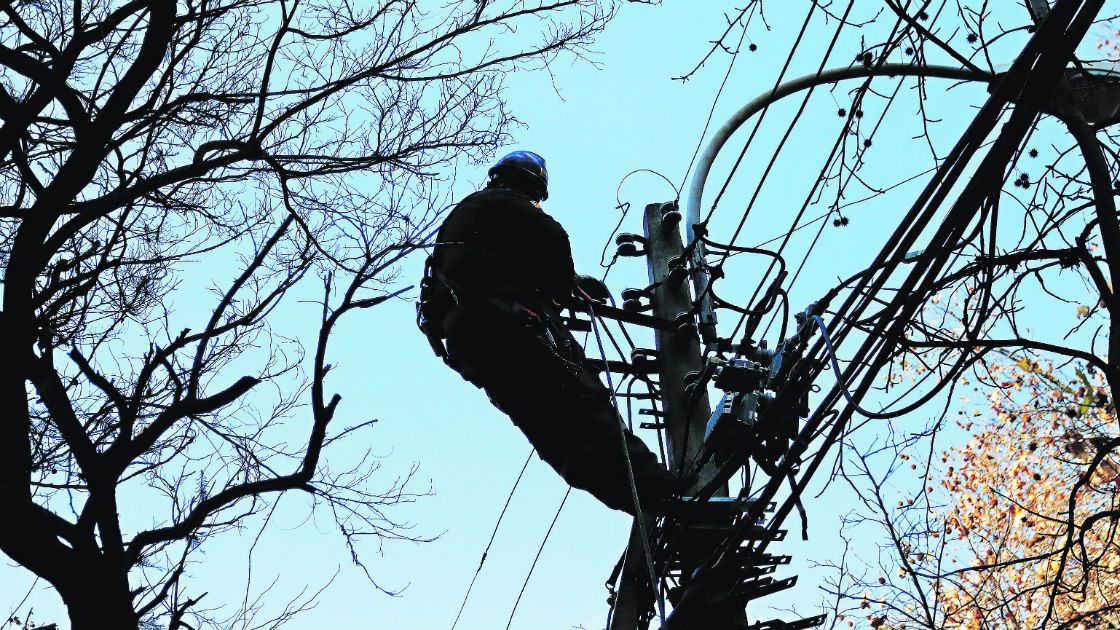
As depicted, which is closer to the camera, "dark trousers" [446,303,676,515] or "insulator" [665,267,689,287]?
"dark trousers" [446,303,676,515]

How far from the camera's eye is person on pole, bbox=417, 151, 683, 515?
204 inches

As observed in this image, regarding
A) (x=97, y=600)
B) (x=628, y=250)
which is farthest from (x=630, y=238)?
(x=97, y=600)

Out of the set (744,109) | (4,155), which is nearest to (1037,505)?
(744,109)

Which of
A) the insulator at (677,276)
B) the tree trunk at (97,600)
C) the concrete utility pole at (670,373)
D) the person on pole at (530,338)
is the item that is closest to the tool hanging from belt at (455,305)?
the person on pole at (530,338)

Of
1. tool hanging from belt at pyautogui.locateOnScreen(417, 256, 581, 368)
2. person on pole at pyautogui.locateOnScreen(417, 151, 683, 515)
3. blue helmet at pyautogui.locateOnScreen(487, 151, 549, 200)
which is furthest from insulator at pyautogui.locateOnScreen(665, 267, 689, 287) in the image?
blue helmet at pyautogui.locateOnScreen(487, 151, 549, 200)

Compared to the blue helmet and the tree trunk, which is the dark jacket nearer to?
the blue helmet

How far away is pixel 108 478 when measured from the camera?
356 cm

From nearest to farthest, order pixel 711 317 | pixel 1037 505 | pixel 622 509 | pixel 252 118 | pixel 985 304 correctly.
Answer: pixel 985 304
pixel 252 118
pixel 622 509
pixel 711 317
pixel 1037 505

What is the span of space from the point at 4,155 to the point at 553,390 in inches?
106

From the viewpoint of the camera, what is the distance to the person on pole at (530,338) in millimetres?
5172

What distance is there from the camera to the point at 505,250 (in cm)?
568

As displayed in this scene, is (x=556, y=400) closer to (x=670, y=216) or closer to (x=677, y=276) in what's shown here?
(x=677, y=276)

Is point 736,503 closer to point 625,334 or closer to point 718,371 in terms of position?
point 718,371

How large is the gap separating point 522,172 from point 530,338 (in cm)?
158
